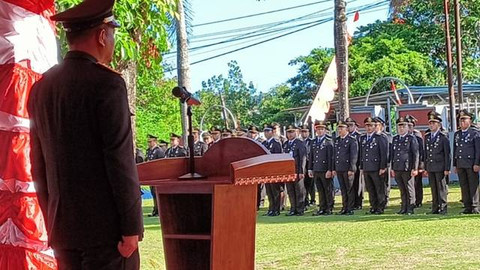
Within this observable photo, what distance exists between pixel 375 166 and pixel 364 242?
16.8ft

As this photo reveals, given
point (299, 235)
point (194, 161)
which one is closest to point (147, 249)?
point (299, 235)

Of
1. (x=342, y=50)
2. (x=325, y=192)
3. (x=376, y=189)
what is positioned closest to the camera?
(x=376, y=189)

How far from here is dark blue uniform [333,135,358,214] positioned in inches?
607

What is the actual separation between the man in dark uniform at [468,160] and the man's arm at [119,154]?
11.4m

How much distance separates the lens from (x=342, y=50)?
19438 millimetres

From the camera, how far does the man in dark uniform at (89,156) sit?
312cm

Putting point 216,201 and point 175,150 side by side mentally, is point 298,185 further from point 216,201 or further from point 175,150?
point 216,201

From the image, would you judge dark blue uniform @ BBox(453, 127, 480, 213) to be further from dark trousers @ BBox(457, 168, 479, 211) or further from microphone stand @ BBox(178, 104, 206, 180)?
microphone stand @ BBox(178, 104, 206, 180)

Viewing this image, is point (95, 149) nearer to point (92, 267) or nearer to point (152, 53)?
point (92, 267)

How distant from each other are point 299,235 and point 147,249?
2436mm

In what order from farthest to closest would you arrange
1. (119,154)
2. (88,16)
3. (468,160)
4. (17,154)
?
(468,160) → (17,154) → (88,16) → (119,154)


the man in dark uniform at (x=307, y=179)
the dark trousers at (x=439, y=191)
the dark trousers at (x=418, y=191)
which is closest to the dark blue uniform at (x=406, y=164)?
the dark trousers at (x=439, y=191)

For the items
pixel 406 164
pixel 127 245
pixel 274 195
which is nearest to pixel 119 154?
pixel 127 245

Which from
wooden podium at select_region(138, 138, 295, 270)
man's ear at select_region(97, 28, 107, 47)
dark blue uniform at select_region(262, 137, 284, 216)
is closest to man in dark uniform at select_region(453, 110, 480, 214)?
dark blue uniform at select_region(262, 137, 284, 216)
